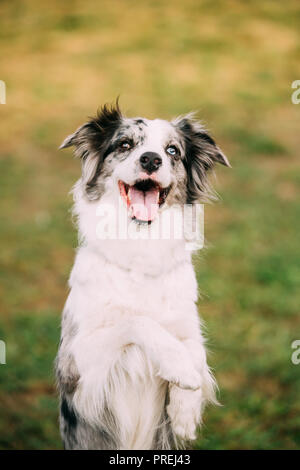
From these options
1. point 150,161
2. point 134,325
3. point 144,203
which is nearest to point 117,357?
point 134,325

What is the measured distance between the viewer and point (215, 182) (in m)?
2.90

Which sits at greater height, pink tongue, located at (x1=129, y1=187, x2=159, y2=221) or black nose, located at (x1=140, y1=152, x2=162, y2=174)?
black nose, located at (x1=140, y1=152, x2=162, y2=174)

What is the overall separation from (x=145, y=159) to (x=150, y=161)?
0.02m

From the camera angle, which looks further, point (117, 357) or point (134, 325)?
point (117, 357)

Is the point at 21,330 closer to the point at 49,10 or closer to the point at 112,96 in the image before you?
the point at 112,96

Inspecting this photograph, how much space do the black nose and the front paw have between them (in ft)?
2.68

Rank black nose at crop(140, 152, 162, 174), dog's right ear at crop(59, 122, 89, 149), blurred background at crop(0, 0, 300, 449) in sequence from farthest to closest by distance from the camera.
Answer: blurred background at crop(0, 0, 300, 449)
dog's right ear at crop(59, 122, 89, 149)
black nose at crop(140, 152, 162, 174)

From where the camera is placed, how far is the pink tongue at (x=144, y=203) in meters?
1.77

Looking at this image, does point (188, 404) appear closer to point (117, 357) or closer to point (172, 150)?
point (117, 357)

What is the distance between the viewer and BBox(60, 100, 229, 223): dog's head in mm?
1886

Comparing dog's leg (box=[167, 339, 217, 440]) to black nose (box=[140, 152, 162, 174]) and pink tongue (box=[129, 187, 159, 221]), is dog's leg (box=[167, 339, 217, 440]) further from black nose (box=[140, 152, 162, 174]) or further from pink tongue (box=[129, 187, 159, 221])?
black nose (box=[140, 152, 162, 174])

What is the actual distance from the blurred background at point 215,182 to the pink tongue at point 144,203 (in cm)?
72

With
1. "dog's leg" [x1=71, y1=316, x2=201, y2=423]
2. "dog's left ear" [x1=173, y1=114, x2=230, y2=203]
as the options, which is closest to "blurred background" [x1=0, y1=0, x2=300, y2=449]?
"dog's left ear" [x1=173, y1=114, x2=230, y2=203]

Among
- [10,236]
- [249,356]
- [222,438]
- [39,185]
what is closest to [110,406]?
[222,438]
